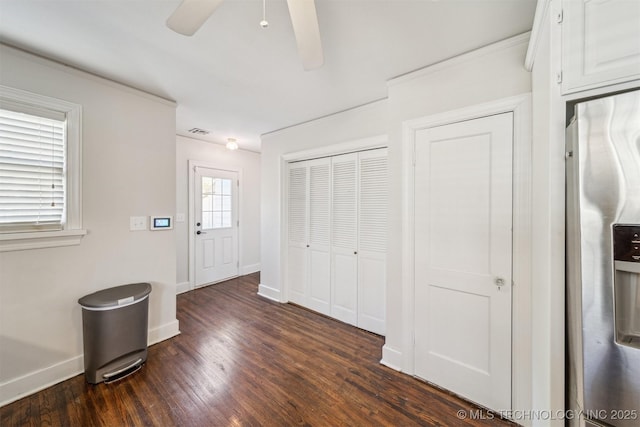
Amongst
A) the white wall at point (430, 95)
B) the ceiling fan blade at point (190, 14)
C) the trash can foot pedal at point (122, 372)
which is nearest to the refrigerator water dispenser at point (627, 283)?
the white wall at point (430, 95)

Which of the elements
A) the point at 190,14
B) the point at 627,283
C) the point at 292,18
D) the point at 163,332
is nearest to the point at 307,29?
the point at 292,18

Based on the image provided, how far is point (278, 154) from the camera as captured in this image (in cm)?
357

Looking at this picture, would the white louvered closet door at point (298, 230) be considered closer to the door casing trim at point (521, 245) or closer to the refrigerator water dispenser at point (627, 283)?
the door casing trim at point (521, 245)

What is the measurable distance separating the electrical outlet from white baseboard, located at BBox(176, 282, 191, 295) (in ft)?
6.21

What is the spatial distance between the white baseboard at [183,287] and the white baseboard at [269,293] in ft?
4.08

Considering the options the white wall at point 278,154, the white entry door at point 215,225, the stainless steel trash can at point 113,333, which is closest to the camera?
the stainless steel trash can at point 113,333

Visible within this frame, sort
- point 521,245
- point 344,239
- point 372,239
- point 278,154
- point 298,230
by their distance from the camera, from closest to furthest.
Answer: point 521,245 < point 372,239 < point 344,239 < point 298,230 < point 278,154

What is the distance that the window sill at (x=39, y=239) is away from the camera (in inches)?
67.0

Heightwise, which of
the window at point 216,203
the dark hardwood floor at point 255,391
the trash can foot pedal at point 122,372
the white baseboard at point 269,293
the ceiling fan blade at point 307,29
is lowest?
the dark hardwood floor at point 255,391

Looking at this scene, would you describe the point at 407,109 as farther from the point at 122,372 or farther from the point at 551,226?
the point at 122,372

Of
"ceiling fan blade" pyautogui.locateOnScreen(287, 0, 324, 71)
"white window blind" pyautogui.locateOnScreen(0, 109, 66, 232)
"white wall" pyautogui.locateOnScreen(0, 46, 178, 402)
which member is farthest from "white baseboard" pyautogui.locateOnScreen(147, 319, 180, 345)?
"ceiling fan blade" pyautogui.locateOnScreen(287, 0, 324, 71)

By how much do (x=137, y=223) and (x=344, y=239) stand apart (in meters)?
2.21

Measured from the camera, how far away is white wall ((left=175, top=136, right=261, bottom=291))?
3.96 m

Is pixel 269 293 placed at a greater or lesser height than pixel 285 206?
lesser
